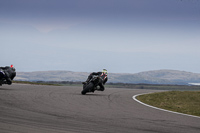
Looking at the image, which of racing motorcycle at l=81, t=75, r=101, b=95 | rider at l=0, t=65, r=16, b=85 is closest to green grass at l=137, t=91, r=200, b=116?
racing motorcycle at l=81, t=75, r=101, b=95

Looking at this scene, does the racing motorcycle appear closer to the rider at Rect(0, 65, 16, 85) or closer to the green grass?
the green grass

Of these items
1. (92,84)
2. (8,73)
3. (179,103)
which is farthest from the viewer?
(8,73)

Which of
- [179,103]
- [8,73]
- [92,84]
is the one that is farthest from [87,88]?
[8,73]

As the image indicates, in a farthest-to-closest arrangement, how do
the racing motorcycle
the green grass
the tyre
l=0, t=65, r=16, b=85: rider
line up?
l=0, t=65, r=16, b=85: rider
the racing motorcycle
the tyre
the green grass

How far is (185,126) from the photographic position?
9.45 metres

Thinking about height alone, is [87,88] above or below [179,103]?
above

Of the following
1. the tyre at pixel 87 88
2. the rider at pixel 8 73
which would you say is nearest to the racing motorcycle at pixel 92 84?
the tyre at pixel 87 88

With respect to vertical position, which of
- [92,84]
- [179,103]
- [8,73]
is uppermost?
[8,73]

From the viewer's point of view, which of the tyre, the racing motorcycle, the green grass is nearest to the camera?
the green grass

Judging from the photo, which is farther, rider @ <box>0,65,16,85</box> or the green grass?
rider @ <box>0,65,16,85</box>

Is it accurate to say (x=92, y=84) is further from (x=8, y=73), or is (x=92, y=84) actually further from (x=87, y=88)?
(x=8, y=73)

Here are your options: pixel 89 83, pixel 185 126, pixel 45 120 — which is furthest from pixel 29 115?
pixel 89 83

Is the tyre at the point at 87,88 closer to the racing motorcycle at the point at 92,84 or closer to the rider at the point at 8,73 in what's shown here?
the racing motorcycle at the point at 92,84

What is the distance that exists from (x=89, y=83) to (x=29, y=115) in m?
12.0
